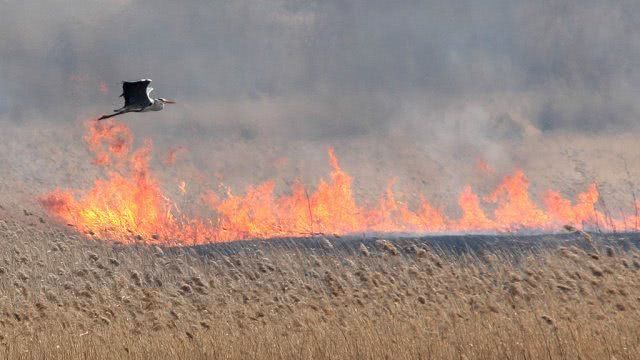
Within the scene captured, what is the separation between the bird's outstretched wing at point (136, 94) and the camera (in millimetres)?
22188

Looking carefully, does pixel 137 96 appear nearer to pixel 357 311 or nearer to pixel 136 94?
pixel 136 94

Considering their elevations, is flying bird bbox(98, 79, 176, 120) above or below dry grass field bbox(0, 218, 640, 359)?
above

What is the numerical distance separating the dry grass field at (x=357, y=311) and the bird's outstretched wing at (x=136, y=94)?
406cm

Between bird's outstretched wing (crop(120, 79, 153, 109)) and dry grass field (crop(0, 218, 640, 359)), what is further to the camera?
bird's outstretched wing (crop(120, 79, 153, 109))

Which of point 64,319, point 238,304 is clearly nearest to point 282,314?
point 238,304

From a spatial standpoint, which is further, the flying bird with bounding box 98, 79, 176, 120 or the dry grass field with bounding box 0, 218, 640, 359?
the flying bird with bounding box 98, 79, 176, 120

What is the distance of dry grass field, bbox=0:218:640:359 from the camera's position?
Result: 13.8 metres

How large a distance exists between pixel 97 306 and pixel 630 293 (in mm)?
10389

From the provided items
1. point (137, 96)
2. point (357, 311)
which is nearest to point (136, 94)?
point (137, 96)

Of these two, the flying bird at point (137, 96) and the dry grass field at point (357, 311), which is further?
the flying bird at point (137, 96)

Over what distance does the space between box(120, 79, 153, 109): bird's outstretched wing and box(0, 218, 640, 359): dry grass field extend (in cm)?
406

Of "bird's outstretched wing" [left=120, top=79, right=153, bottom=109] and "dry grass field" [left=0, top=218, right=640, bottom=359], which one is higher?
"bird's outstretched wing" [left=120, top=79, right=153, bottom=109]

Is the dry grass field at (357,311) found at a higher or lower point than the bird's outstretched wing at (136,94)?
lower

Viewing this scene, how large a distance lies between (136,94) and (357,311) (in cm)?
902
